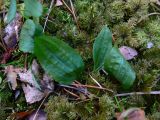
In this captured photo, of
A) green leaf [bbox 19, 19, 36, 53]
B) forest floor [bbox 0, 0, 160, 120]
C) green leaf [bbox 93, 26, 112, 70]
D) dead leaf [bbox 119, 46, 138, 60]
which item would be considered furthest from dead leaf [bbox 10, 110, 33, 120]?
dead leaf [bbox 119, 46, 138, 60]

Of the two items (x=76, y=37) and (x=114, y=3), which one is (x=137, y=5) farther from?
(x=76, y=37)

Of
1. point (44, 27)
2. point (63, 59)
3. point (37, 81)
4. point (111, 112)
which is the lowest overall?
point (111, 112)

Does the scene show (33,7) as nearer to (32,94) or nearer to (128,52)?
(32,94)

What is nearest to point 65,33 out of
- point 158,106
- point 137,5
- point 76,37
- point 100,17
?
point 76,37

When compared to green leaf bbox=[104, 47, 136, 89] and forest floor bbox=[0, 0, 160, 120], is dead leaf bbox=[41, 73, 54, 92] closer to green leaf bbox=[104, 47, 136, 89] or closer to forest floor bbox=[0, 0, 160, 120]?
forest floor bbox=[0, 0, 160, 120]

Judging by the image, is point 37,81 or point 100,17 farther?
point 100,17

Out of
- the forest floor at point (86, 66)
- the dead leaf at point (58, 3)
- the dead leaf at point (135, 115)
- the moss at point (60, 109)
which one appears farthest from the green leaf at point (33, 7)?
the dead leaf at point (135, 115)
